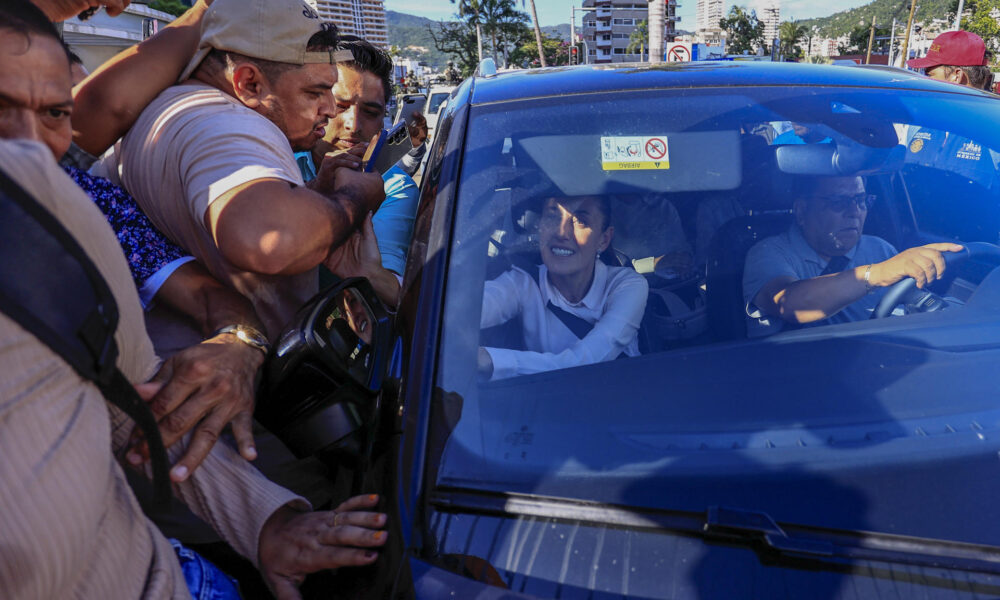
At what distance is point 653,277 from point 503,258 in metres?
0.41

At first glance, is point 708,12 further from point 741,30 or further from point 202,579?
point 202,579

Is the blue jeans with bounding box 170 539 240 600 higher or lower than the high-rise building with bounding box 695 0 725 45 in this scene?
higher

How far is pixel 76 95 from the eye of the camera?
201 cm

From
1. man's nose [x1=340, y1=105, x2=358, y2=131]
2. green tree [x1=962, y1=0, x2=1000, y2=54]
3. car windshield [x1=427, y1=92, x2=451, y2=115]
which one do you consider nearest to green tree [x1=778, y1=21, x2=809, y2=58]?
green tree [x1=962, y1=0, x2=1000, y2=54]

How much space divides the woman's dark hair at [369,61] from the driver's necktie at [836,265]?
7.52 feet

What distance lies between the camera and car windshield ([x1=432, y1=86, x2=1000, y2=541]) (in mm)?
1253

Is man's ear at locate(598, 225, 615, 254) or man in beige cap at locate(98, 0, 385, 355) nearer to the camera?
man in beige cap at locate(98, 0, 385, 355)

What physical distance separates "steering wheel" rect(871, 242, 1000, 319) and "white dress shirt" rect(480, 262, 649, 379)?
0.55m

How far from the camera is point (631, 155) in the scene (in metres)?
1.82

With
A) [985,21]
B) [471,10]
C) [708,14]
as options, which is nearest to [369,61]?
[985,21]

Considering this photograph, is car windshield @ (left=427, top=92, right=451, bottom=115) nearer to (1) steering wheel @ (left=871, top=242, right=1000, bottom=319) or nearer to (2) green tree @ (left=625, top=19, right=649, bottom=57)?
(1) steering wheel @ (left=871, top=242, right=1000, bottom=319)

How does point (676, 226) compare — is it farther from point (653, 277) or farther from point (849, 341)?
point (849, 341)

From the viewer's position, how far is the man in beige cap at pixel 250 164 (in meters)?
1.69

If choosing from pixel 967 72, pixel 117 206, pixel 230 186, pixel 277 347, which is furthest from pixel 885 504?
pixel 967 72
